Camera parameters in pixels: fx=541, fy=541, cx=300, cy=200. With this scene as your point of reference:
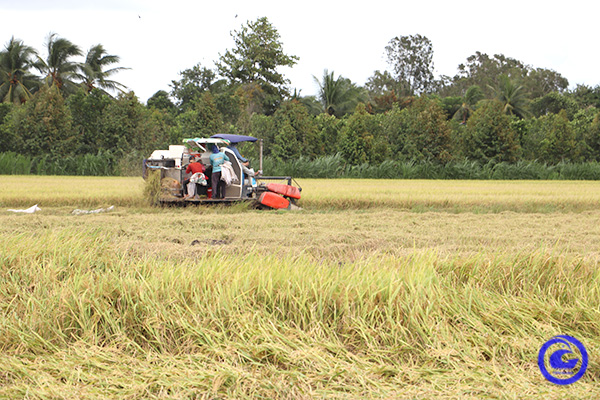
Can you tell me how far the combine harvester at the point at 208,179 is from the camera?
9422 mm

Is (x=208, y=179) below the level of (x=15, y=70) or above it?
below

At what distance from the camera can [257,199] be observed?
32.6 feet

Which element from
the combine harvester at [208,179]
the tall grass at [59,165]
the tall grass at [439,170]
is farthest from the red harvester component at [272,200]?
the tall grass at [59,165]

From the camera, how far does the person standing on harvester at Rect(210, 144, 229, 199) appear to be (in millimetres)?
9125

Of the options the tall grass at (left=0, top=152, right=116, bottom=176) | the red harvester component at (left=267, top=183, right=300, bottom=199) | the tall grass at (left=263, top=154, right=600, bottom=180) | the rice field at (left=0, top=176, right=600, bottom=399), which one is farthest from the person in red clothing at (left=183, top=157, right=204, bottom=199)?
the tall grass at (left=0, top=152, right=116, bottom=176)

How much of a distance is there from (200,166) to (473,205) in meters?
5.80

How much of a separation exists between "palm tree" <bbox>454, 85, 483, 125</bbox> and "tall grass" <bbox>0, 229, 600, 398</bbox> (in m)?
40.7

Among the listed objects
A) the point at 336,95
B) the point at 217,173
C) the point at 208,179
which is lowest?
the point at 208,179

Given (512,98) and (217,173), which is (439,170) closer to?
(512,98)

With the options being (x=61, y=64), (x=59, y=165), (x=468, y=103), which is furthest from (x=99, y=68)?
(x=468, y=103)

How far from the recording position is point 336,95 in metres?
41.0

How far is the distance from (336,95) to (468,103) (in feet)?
37.5

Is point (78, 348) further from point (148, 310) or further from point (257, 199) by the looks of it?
point (257, 199)

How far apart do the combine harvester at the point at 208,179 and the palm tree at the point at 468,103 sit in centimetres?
3484
